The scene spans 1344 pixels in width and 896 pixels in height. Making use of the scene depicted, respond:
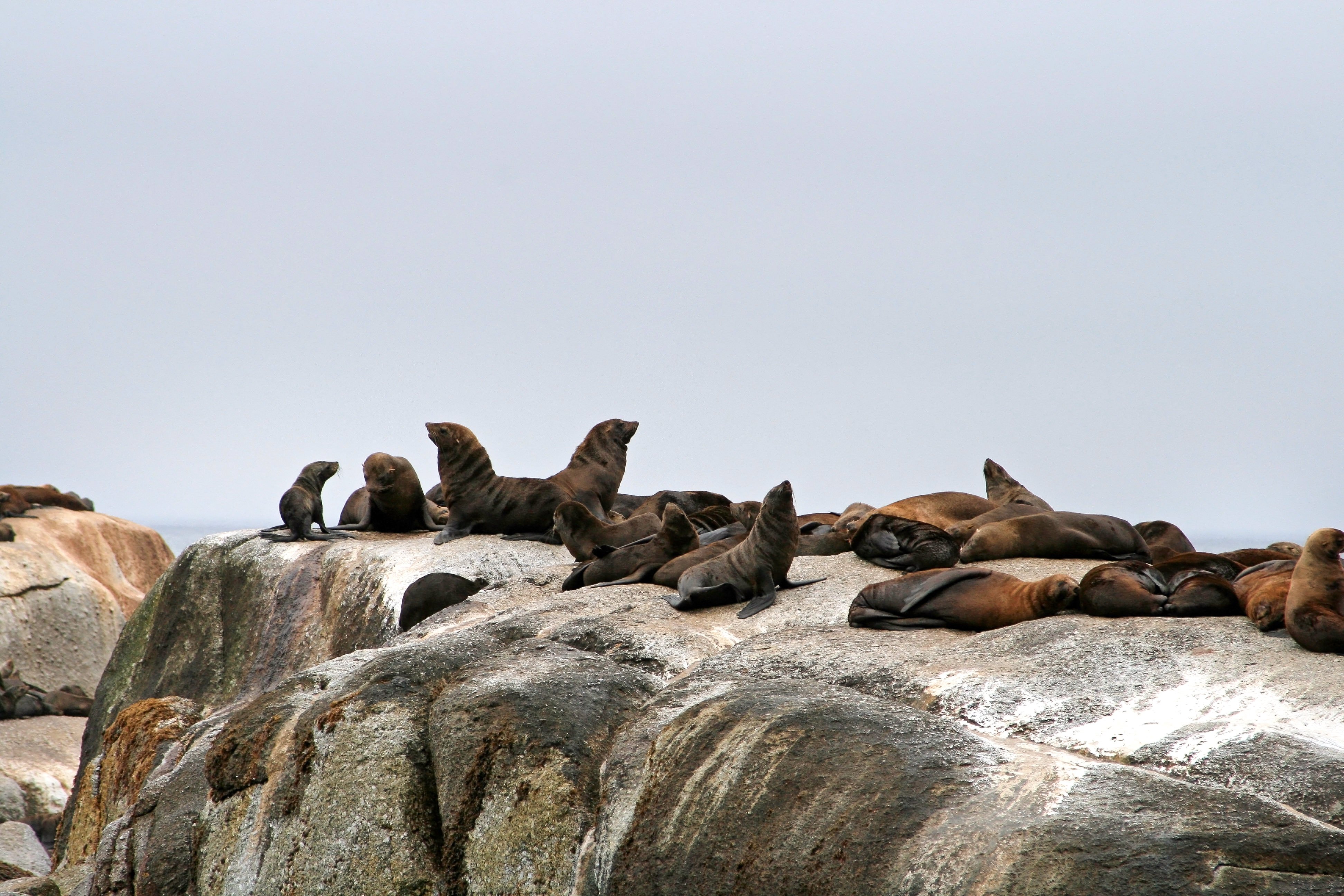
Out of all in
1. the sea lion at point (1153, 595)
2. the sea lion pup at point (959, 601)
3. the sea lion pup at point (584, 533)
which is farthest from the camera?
the sea lion pup at point (584, 533)

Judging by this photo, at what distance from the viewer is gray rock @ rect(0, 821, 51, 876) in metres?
12.9

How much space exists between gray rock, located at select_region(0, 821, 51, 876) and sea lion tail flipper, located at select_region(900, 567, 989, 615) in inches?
377

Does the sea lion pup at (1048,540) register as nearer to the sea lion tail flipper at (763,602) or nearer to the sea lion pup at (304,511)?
the sea lion tail flipper at (763,602)

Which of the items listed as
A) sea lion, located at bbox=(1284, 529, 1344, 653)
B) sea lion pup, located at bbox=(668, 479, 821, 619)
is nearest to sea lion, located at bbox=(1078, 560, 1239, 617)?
sea lion, located at bbox=(1284, 529, 1344, 653)

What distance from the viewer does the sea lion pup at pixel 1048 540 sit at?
31.2 ft

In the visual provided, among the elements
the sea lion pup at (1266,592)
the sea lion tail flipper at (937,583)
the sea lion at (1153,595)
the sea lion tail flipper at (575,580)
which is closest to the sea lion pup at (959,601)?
the sea lion tail flipper at (937,583)

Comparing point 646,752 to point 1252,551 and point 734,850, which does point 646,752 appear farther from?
point 1252,551

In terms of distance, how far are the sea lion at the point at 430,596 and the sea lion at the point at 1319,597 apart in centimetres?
633

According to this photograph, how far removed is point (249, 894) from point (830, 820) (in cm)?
298

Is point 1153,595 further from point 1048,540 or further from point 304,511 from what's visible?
point 304,511

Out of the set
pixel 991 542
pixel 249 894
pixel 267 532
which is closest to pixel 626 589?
pixel 991 542

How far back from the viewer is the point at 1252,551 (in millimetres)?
8375

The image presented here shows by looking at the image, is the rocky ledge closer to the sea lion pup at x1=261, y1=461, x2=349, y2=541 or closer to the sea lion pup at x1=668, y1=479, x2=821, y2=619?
the sea lion pup at x1=668, y1=479, x2=821, y2=619

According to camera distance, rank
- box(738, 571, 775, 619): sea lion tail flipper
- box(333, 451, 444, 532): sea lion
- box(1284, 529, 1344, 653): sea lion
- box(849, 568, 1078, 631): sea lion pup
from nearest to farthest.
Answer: box(1284, 529, 1344, 653): sea lion → box(849, 568, 1078, 631): sea lion pup → box(738, 571, 775, 619): sea lion tail flipper → box(333, 451, 444, 532): sea lion
